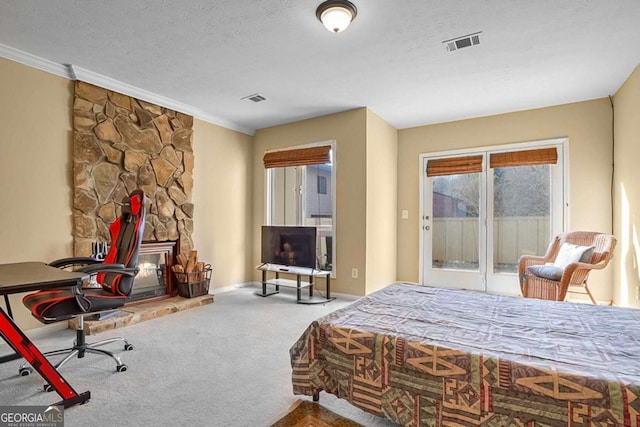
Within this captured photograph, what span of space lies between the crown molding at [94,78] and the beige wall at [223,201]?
0.85ft

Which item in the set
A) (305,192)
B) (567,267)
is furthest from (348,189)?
(567,267)

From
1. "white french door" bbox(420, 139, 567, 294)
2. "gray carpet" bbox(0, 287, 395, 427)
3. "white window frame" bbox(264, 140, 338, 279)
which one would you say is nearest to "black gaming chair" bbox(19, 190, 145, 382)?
"gray carpet" bbox(0, 287, 395, 427)

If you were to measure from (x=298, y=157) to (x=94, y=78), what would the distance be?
253cm

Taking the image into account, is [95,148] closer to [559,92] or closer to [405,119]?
[405,119]

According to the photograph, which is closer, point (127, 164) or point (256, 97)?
point (127, 164)

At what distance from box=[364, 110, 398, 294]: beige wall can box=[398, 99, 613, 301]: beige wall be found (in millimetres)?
339

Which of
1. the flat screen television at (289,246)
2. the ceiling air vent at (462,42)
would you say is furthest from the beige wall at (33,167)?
the ceiling air vent at (462,42)

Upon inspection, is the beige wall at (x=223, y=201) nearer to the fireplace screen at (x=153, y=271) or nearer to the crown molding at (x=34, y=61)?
the fireplace screen at (x=153, y=271)

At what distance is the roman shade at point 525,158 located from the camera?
4172 mm

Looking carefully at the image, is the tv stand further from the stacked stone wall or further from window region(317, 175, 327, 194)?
window region(317, 175, 327, 194)

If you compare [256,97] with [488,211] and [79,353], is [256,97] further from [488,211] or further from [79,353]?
[488,211]

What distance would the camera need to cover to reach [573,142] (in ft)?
13.3

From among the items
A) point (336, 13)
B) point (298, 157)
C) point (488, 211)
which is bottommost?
point (488, 211)

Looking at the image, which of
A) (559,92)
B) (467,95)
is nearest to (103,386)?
(467,95)
